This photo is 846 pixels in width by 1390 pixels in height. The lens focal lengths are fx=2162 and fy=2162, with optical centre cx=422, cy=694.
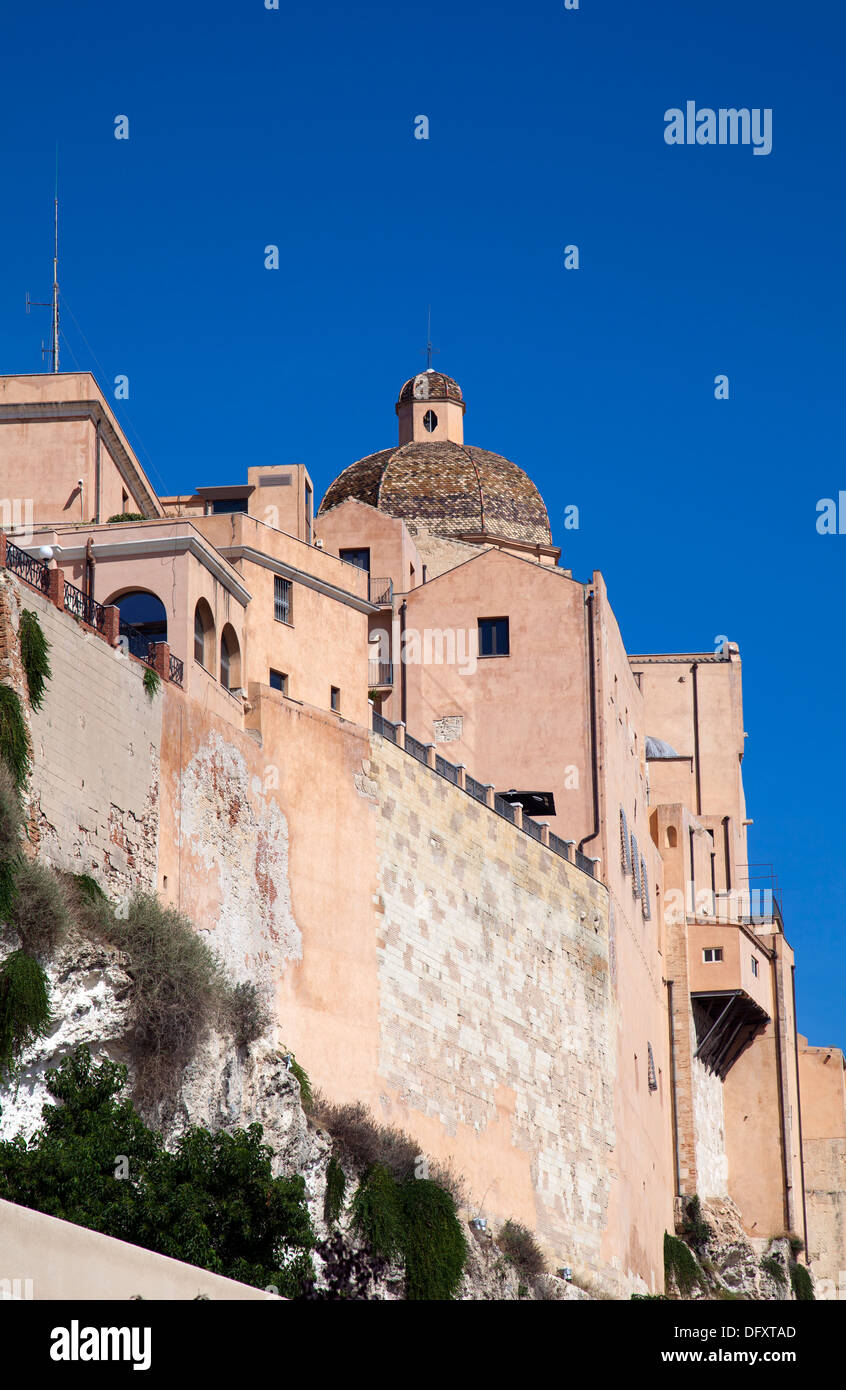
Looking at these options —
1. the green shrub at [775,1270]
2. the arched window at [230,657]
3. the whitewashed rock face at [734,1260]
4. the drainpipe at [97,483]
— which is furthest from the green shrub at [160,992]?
the green shrub at [775,1270]

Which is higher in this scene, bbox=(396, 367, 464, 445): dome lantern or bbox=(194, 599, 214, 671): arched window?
bbox=(396, 367, 464, 445): dome lantern

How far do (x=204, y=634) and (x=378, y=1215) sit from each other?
979cm

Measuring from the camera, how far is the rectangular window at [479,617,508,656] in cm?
4853

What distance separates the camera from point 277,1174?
31.6 meters

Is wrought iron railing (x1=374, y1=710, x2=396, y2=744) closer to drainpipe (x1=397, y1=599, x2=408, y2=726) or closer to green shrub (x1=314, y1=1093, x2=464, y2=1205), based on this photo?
green shrub (x1=314, y1=1093, x2=464, y2=1205)

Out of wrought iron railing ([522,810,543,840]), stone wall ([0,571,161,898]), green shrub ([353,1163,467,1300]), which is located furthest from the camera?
wrought iron railing ([522,810,543,840])

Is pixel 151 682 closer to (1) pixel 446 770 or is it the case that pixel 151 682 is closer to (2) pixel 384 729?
(2) pixel 384 729

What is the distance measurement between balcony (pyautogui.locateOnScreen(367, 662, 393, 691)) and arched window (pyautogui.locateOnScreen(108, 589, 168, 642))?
47.1 feet

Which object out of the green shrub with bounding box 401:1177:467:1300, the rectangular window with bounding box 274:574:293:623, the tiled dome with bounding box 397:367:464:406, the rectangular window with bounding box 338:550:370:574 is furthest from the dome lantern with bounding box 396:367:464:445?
the green shrub with bounding box 401:1177:467:1300

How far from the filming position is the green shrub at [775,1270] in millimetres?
52062

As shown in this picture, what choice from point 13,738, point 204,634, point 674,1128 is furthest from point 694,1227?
point 13,738
